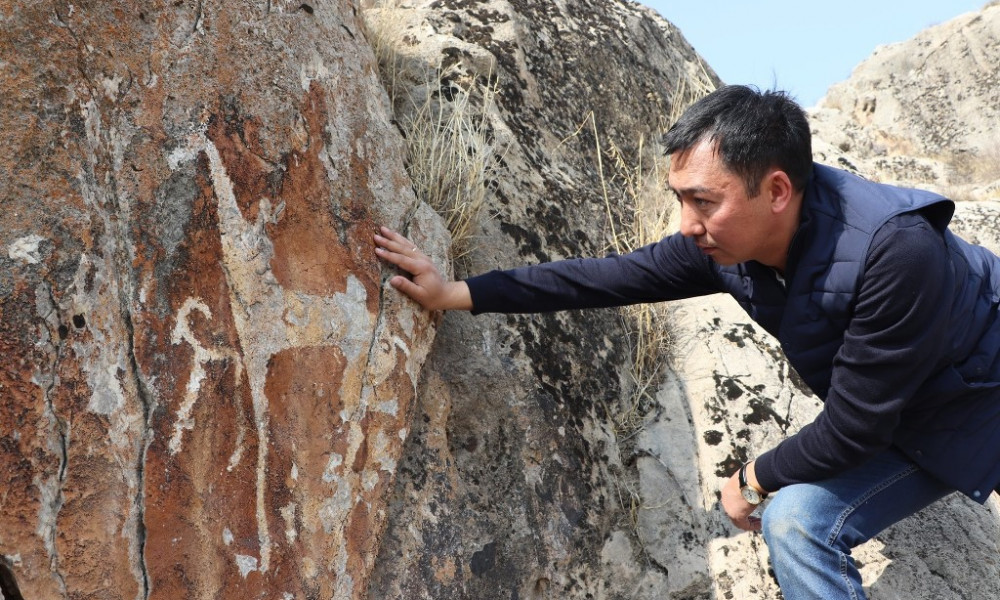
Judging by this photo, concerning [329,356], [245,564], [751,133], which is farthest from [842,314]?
[245,564]

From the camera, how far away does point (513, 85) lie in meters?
3.57

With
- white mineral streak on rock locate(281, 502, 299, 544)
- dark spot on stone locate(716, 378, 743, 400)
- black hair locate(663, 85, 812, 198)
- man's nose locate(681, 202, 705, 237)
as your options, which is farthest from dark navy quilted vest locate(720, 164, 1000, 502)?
white mineral streak on rock locate(281, 502, 299, 544)

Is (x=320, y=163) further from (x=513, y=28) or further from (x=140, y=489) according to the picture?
(x=513, y=28)

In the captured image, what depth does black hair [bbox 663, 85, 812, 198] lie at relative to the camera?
2.11m

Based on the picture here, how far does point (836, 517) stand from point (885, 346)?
494 millimetres

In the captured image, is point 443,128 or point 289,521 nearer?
point 289,521

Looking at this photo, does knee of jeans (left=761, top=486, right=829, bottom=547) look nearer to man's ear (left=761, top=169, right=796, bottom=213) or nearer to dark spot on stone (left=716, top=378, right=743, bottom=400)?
man's ear (left=761, top=169, right=796, bottom=213)

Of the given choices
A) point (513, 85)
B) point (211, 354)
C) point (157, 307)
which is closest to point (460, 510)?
point (211, 354)

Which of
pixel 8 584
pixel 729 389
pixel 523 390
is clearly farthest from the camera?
pixel 729 389

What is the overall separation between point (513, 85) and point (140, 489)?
7.61 ft

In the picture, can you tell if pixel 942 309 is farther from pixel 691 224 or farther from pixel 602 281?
pixel 602 281

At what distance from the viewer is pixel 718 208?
7.07ft

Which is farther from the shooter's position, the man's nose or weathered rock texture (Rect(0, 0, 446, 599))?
the man's nose

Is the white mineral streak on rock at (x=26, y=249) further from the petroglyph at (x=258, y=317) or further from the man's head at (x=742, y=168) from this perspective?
the man's head at (x=742, y=168)
